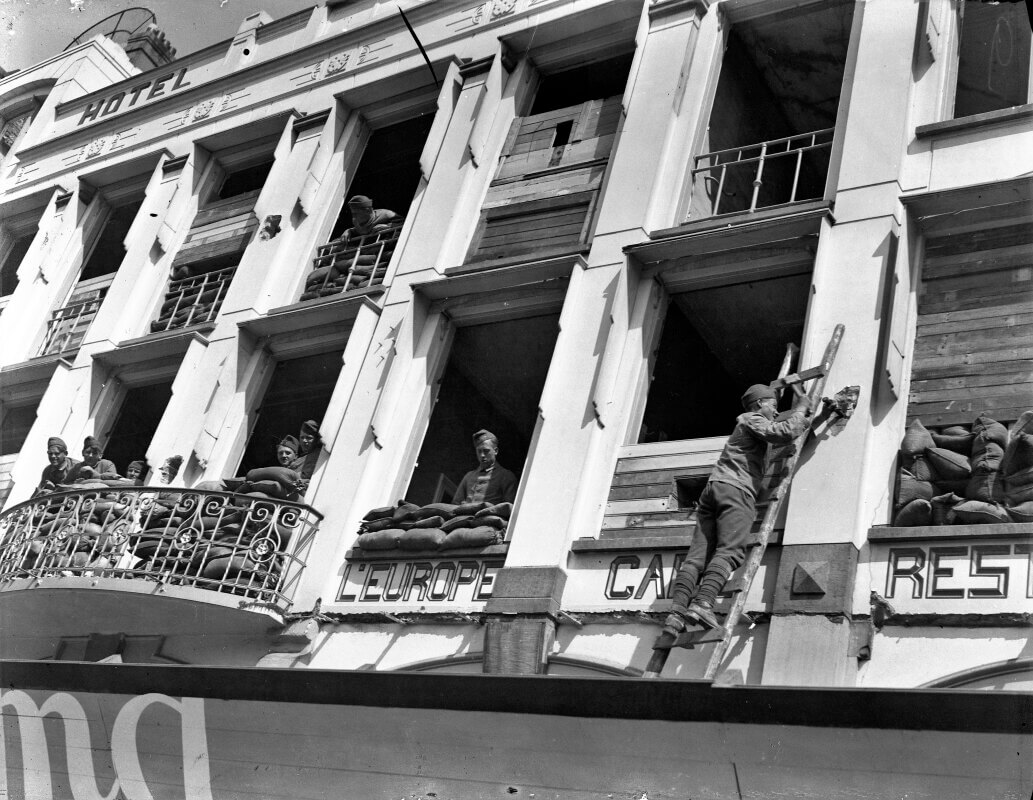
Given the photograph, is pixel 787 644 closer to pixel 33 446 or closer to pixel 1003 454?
pixel 1003 454

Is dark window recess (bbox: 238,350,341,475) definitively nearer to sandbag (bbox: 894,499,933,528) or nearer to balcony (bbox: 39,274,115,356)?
balcony (bbox: 39,274,115,356)

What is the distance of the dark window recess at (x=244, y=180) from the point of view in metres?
18.1

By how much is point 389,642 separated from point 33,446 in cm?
753

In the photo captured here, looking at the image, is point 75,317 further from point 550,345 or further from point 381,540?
point 381,540

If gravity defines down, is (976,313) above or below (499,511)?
above

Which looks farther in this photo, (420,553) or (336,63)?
(336,63)

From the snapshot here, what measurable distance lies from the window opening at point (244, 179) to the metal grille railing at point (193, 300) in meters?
1.83

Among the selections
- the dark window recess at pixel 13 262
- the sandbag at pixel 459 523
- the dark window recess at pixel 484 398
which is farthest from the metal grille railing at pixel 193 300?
the sandbag at pixel 459 523

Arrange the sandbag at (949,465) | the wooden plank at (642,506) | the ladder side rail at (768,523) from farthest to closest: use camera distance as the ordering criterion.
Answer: the wooden plank at (642,506)
the sandbag at (949,465)
the ladder side rail at (768,523)

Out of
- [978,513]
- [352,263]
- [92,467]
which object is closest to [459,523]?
[978,513]

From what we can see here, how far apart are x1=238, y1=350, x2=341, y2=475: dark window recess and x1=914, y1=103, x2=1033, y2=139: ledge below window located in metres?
7.30

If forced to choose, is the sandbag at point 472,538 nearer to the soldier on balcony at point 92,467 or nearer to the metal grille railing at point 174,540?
the metal grille railing at point 174,540

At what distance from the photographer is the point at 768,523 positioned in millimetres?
9031

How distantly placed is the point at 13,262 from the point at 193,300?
6.15 metres
